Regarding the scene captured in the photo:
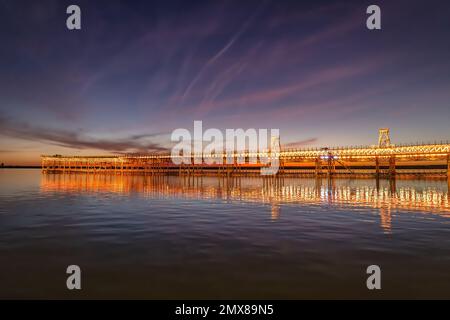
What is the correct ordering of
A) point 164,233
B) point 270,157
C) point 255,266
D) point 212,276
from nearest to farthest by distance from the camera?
point 212,276
point 255,266
point 164,233
point 270,157

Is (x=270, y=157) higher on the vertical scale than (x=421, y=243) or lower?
higher

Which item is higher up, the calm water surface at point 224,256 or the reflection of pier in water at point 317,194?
the calm water surface at point 224,256

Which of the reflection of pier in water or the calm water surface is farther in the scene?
the reflection of pier in water

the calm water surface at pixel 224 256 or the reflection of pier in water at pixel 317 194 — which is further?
the reflection of pier in water at pixel 317 194

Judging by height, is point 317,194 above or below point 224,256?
below

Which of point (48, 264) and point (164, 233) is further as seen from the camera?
point (164, 233)

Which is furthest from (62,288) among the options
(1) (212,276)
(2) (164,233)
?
(2) (164,233)

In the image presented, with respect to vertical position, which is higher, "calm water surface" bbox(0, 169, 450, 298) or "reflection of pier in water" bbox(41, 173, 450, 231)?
"calm water surface" bbox(0, 169, 450, 298)

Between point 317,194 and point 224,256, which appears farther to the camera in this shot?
point 317,194
